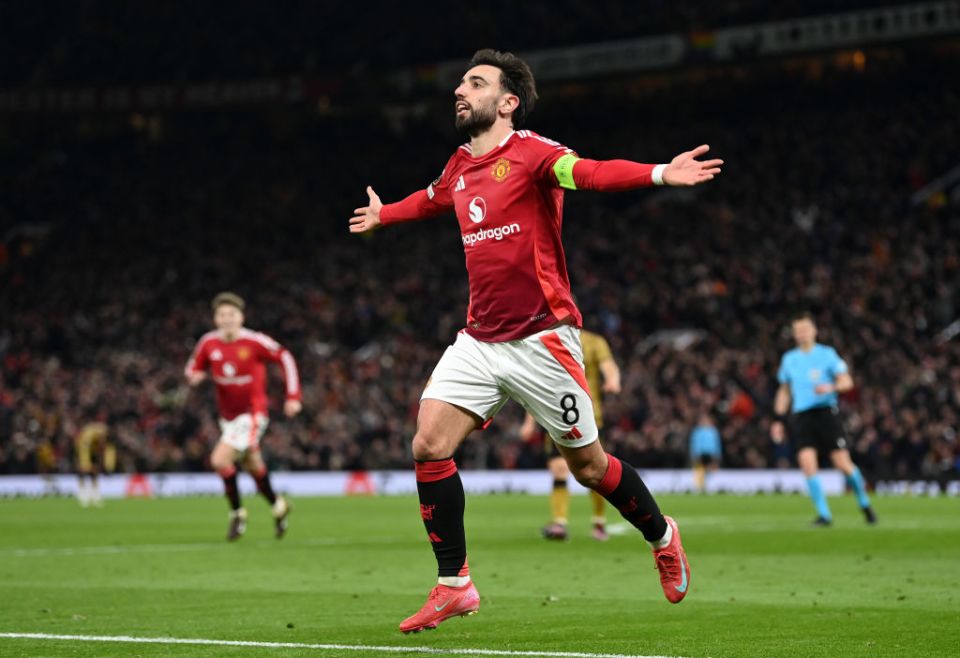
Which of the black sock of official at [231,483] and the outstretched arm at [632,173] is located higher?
the outstretched arm at [632,173]

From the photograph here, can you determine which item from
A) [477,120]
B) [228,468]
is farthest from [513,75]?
[228,468]

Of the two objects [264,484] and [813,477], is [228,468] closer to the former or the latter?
[264,484]

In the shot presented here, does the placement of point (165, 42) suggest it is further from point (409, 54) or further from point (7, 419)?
point (7, 419)

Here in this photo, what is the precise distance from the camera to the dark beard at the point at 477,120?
7586 mm

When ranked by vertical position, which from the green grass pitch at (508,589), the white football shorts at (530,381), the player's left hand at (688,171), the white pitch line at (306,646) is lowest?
the green grass pitch at (508,589)

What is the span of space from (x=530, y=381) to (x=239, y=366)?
33.4 ft

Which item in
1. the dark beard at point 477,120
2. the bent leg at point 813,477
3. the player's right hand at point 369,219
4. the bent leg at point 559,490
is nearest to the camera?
the dark beard at point 477,120

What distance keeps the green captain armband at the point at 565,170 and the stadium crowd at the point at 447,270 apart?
2318cm

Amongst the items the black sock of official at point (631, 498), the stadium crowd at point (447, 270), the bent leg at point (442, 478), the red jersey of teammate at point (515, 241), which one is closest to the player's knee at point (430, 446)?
the bent leg at point (442, 478)

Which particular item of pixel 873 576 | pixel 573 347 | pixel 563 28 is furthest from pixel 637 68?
pixel 573 347

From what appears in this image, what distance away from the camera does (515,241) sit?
7438 mm

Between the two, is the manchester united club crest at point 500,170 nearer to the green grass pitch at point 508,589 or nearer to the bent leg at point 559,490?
Result: the green grass pitch at point 508,589

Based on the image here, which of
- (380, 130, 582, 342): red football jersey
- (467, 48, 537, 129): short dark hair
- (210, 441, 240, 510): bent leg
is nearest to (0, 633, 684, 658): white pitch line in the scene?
(380, 130, 582, 342): red football jersey

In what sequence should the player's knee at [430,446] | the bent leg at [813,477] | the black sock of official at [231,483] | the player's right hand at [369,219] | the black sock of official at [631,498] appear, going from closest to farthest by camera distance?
1. the player's knee at [430,446]
2. the black sock of official at [631,498]
3. the player's right hand at [369,219]
4. the black sock of official at [231,483]
5. the bent leg at [813,477]
